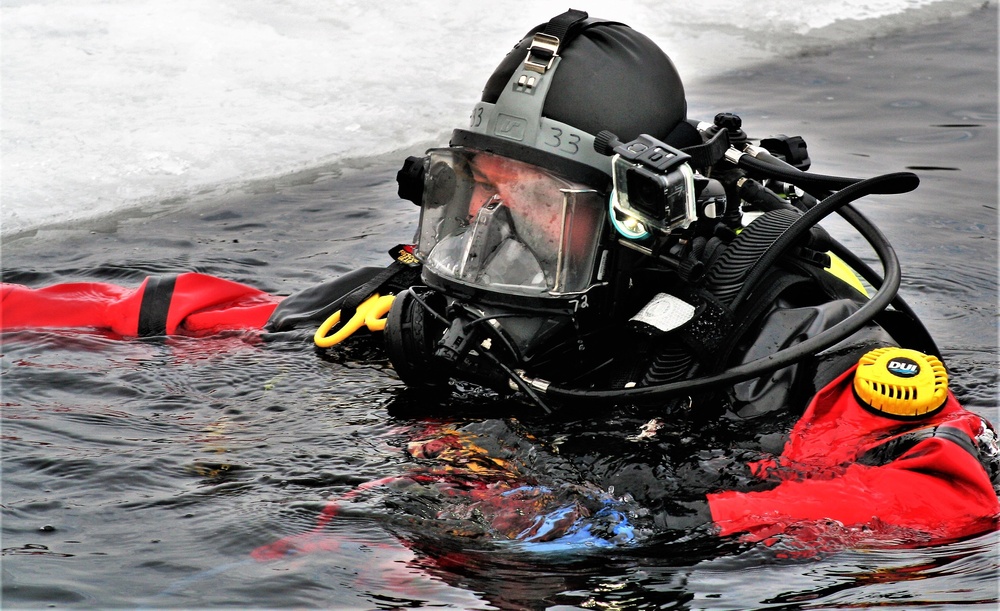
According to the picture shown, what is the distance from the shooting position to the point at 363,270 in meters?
4.00

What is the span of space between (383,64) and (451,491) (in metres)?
4.91

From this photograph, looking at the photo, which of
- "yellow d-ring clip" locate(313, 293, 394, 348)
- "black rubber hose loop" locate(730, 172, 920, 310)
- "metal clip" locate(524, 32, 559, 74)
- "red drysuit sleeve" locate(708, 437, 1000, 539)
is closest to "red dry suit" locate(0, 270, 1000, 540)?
"red drysuit sleeve" locate(708, 437, 1000, 539)

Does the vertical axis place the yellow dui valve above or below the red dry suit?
above

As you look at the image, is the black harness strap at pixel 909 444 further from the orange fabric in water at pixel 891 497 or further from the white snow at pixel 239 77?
the white snow at pixel 239 77

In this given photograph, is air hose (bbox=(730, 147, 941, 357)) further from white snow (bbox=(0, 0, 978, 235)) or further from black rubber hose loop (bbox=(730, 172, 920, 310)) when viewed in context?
white snow (bbox=(0, 0, 978, 235))

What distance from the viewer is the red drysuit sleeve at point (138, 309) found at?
150 inches

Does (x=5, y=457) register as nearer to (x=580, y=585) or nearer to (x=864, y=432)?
(x=580, y=585)

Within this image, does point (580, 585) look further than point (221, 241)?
No

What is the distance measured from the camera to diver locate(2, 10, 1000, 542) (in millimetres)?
2572

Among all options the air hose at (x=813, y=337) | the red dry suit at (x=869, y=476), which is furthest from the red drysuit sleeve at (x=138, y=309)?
the red dry suit at (x=869, y=476)

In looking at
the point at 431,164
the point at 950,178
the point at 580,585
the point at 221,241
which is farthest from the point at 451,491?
the point at 950,178

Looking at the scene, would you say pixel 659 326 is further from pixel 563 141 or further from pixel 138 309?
pixel 138 309

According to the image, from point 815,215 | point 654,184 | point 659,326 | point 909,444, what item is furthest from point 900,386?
point 654,184

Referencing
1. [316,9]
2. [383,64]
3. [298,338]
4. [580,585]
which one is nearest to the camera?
[580,585]
